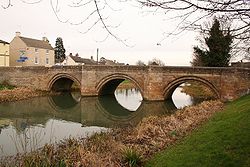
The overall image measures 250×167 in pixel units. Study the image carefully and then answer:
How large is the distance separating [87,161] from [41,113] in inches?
608

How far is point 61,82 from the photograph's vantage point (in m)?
37.2

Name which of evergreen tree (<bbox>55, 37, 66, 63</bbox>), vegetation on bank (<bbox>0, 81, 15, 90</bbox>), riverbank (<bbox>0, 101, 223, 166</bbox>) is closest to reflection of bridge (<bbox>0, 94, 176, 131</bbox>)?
riverbank (<bbox>0, 101, 223, 166</bbox>)

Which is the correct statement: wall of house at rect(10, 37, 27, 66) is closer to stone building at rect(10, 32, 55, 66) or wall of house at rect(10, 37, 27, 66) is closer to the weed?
stone building at rect(10, 32, 55, 66)

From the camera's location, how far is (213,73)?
959 inches


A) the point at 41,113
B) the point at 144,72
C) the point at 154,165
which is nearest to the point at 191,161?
the point at 154,165

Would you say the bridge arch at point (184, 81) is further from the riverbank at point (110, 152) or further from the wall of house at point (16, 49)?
the wall of house at point (16, 49)

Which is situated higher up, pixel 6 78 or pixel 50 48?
pixel 50 48

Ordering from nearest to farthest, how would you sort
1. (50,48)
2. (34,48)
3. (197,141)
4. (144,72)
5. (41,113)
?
(197,141), (41,113), (144,72), (34,48), (50,48)

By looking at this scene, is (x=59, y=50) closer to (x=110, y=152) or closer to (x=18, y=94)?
(x=18, y=94)

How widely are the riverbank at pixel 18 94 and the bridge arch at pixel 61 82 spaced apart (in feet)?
5.35

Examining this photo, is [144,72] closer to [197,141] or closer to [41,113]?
[41,113]

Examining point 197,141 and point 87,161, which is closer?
point 87,161

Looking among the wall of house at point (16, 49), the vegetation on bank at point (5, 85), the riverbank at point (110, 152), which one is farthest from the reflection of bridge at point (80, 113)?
the wall of house at point (16, 49)

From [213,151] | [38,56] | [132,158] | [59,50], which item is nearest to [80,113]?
[132,158]
